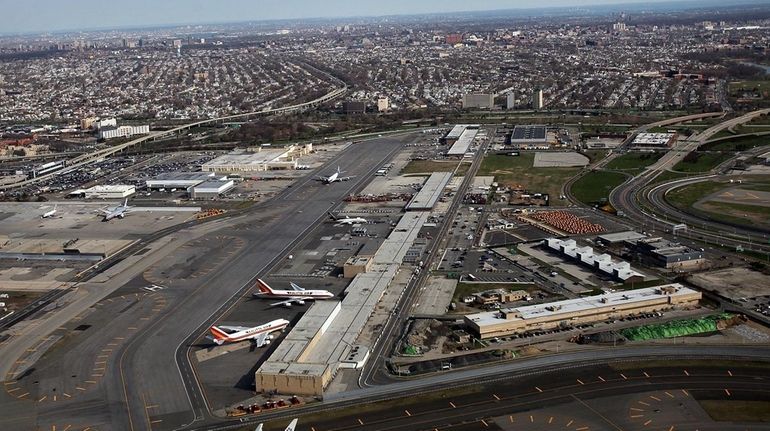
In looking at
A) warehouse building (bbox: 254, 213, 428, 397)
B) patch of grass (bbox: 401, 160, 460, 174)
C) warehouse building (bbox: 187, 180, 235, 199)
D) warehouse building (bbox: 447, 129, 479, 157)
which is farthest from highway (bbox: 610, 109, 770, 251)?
warehouse building (bbox: 187, 180, 235, 199)

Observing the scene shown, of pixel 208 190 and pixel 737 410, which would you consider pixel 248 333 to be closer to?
pixel 737 410

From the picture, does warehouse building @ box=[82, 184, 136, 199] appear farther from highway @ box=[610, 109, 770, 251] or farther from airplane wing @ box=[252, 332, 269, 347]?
highway @ box=[610, 109, 770, 251]

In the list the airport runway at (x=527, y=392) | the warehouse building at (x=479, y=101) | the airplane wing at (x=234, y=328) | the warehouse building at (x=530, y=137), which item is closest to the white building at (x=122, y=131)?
the warehouse building at (x=479, y=101)

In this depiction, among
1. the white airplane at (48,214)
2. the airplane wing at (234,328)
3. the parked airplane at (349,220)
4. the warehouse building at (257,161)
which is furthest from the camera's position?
the warehouse building at (257,161)

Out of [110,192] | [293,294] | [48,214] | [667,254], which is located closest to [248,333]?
[293,294]

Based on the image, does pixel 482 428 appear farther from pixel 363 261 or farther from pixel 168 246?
pixel 168 246

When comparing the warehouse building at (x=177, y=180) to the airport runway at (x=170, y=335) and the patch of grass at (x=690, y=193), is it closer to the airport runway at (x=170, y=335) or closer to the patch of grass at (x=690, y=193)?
the airport runway at (x=170, y=335)
